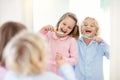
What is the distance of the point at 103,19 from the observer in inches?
48.1

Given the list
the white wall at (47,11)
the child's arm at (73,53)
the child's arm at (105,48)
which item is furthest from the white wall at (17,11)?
the child's arm at (105,48)

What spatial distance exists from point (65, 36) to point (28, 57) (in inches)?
24.3

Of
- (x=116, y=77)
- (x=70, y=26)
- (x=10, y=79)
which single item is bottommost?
(x=116, y=77)

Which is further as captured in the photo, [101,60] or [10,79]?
[101,60]

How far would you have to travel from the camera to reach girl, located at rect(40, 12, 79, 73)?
47.9 inches

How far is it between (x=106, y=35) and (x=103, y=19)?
3.2 inches

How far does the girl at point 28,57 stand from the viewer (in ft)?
2.07

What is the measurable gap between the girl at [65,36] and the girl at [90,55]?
0.13ft

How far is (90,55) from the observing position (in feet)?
4.09

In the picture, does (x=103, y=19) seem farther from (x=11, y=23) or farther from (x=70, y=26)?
(x=11, y=23)

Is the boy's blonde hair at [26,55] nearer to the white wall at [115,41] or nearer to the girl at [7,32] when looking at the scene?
the girl at [7,32]

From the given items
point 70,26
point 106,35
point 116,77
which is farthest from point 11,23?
point 116,77

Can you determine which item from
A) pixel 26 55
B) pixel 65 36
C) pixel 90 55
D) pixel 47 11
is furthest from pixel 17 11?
pixel 26 55

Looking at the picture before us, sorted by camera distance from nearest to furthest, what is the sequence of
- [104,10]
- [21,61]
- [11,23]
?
1. [21,61]
2. [11,23]
3. [104,10]
